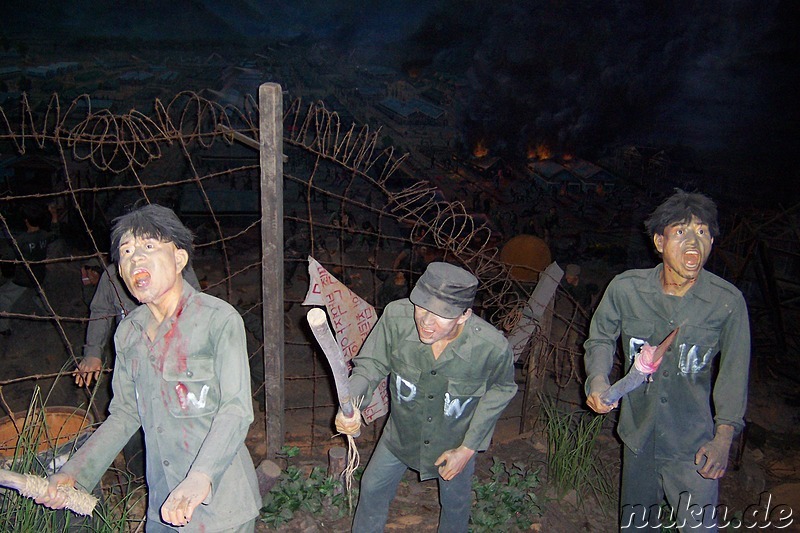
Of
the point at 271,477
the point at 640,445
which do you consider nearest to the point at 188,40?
the point at 271,477

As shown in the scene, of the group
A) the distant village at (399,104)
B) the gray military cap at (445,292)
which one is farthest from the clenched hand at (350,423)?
the distant village at (399,104)

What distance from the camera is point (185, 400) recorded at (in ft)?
7.34

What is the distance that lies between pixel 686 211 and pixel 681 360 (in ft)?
2.23

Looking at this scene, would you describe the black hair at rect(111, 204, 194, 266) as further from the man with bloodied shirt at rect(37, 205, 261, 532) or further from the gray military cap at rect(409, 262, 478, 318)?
the gray military cap at rect(409, 262, 478, 318)

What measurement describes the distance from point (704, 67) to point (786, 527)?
513 inches

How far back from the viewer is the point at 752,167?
535 inches

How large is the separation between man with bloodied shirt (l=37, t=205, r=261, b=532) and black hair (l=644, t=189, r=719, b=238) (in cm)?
193

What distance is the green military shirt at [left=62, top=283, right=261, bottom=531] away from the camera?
7.25ft

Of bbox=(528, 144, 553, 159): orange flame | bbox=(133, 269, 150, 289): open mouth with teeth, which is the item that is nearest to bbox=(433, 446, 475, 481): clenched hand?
bbox=(133, 269, 150, 289): open mouth with teeth

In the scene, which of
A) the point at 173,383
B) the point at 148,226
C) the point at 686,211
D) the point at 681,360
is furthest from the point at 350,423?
the point at 686,211

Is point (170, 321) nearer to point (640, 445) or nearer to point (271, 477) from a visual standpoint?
point (271, 477)

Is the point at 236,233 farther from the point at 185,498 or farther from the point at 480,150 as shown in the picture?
the point at 185,498

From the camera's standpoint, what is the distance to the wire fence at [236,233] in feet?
10.9

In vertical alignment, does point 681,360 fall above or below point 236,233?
below
